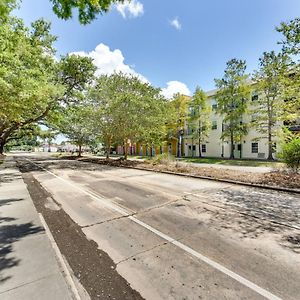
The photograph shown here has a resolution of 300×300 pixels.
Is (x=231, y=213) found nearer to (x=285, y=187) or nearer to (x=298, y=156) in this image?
(x=285, y=187)

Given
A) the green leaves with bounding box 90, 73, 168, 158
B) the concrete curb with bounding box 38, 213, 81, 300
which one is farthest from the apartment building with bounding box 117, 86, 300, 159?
the concrete curb with bounding box 38, 213, 81, 300

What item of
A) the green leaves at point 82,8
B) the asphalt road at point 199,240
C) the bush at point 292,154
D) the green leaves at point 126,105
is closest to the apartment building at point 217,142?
the green leaves at point 126,105

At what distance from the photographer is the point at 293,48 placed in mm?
10523

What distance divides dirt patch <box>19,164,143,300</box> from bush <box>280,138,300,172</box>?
37.9 ft

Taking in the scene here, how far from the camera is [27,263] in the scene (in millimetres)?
3574

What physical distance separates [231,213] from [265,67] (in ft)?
81.9

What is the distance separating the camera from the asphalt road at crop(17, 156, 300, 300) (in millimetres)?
3117

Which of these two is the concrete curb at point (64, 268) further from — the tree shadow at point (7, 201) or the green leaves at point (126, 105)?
the green leaves at point (126, 105)

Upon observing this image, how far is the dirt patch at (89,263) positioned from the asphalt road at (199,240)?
16 cm

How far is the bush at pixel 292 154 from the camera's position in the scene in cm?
1130

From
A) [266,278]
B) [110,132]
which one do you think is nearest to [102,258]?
[266,278]

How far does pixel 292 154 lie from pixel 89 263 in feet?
39.2

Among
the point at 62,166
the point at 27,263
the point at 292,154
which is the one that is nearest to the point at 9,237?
the point at 27,263

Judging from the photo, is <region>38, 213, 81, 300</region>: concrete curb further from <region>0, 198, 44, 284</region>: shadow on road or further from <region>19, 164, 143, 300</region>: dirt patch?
<region>0, 198, 44, 284</region>: shadow on road
